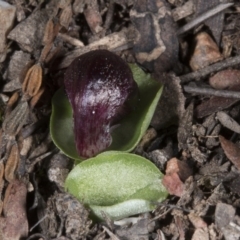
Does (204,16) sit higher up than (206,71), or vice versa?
(204,16)

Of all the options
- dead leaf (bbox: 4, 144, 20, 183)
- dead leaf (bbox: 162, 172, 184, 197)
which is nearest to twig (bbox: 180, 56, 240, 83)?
dead leaf (bbox: 162, 172, 184, 197)

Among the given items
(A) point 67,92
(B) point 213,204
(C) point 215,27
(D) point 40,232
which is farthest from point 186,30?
(D) point 40,232

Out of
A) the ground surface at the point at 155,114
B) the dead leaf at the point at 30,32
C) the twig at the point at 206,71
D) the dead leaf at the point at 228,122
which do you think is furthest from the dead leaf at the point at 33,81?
the dead leaf at the point at 228,122

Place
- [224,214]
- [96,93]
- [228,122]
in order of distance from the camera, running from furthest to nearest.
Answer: [228,122] < [96,93] < [224,214]

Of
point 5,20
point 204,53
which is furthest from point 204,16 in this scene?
point 5,20

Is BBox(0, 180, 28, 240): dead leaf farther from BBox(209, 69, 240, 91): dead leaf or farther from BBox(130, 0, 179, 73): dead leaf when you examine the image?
BBox(209, 69, 240, 91): dead leaf

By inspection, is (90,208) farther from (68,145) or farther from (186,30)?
(186,30)

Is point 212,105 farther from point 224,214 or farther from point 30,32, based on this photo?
point 30,32
